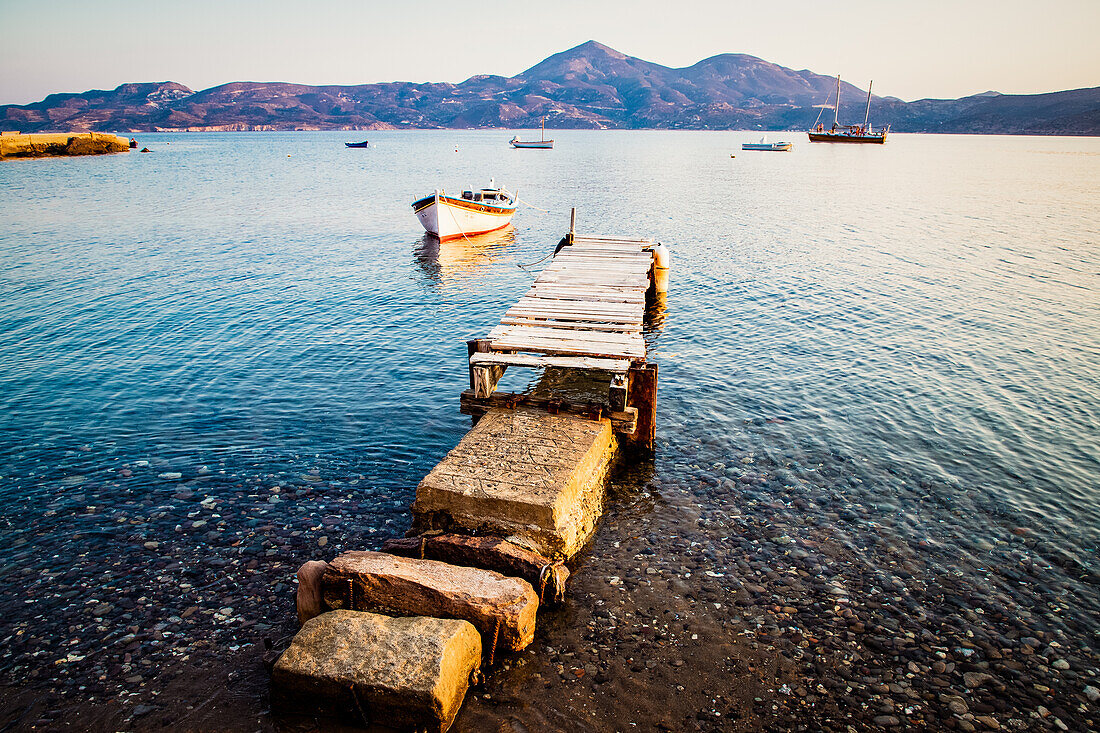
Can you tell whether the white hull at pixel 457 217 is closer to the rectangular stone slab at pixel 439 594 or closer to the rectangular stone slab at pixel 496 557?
the rectangular stone slab at pixel 496 557

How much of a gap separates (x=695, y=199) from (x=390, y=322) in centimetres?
5038

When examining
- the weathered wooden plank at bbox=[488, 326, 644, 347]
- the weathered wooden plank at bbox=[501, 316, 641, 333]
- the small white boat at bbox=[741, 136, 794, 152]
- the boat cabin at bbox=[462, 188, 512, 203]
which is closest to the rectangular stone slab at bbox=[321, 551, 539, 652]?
the weathered wooden plank at bbox=[488, 326, 644, 347]

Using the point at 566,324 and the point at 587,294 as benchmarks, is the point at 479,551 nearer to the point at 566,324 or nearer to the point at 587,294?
the point at 566,324

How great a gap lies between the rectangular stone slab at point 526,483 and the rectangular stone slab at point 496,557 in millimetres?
508

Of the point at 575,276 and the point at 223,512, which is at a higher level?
the point at 575,276

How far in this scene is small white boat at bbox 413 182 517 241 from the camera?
41.5 meters

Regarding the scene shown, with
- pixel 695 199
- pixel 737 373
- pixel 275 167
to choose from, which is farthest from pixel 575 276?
pixel 275 167

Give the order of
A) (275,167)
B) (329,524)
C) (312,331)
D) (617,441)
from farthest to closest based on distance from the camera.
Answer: (275,167) < (312,331) < (617,441) < (329,524)

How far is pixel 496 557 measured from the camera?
8953 mm

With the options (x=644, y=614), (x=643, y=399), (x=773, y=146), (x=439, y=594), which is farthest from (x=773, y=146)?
(x=439, y=594)

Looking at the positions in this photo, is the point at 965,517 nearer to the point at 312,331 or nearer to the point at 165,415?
the point at 165,415

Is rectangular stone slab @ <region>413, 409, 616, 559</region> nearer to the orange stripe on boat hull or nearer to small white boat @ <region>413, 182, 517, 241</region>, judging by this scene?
small white boat @ <region>413, 182, 517, 241</region>

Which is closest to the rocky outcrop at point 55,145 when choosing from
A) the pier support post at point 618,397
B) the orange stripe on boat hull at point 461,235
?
the orange stripe on boat hull at point 461,235

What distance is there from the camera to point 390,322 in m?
25.1
